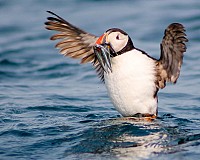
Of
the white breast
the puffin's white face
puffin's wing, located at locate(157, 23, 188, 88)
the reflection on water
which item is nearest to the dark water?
the reflection on water

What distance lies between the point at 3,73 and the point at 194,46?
4.07 meters

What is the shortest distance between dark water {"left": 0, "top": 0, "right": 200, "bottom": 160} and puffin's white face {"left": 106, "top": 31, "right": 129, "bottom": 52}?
3.24 feet

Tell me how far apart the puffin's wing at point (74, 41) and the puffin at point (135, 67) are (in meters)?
0.18

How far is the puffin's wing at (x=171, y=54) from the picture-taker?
27.2 feet

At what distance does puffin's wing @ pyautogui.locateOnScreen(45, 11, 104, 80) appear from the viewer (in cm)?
892

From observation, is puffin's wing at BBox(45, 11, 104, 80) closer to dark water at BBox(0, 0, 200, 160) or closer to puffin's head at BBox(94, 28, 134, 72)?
puffin's head at BBox(94, 28, 134, 72)

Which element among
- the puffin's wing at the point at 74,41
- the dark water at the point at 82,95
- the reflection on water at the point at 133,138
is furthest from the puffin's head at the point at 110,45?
the dark water at the point at 82,95

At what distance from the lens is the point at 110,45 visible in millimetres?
8258

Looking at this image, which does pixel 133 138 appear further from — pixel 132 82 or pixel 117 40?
pixel 117 40

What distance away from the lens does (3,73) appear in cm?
1350

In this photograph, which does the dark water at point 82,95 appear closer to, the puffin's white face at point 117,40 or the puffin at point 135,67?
the puffin at point 135,67

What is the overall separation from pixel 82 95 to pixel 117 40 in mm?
3091

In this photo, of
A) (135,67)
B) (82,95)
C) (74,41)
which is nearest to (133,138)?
(135,67)

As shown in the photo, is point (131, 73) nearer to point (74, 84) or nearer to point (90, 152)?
point (90, 152)
